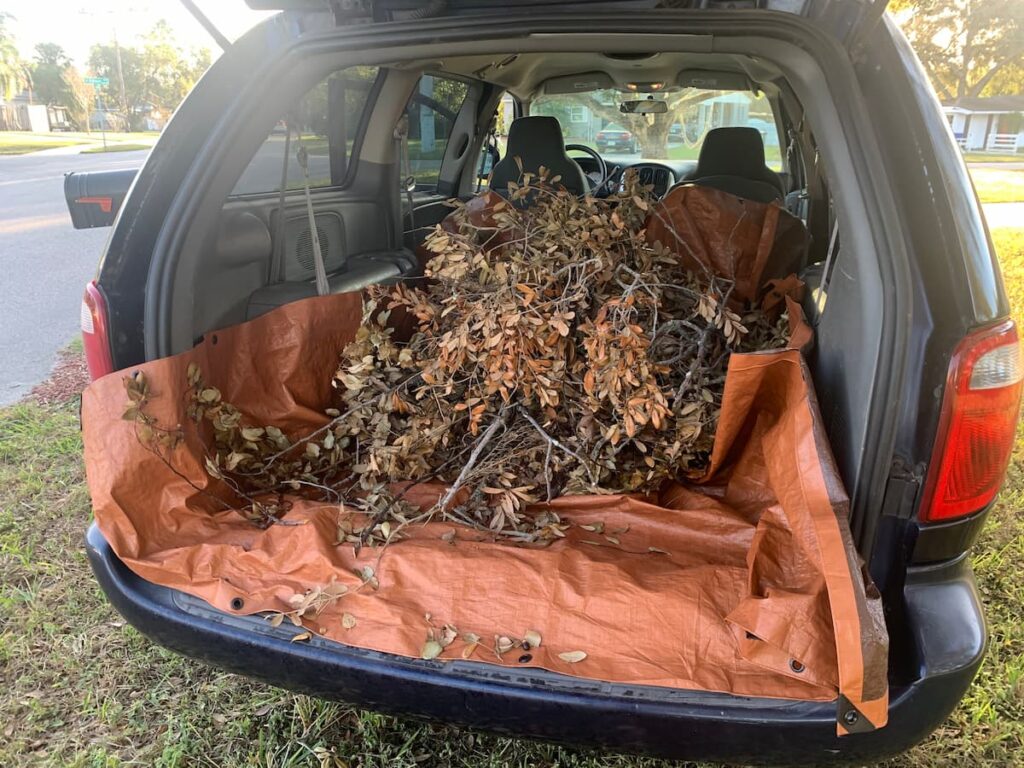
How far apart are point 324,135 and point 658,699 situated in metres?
2.78

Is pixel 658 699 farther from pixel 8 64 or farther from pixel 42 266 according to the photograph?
pixel 8 64

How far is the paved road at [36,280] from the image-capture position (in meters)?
5.35

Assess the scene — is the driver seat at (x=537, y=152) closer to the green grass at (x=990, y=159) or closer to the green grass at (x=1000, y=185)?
the green grass at (x=1000, y=185)

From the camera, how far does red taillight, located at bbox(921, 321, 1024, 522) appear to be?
1.35 m

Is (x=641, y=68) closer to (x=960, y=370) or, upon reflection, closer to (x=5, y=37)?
(x=960, y=370)

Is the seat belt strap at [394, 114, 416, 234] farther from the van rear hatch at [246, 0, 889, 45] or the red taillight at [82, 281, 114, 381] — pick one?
the red taillight at [82, 281, 114, 381]

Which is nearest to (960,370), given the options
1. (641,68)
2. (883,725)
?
(883,725)

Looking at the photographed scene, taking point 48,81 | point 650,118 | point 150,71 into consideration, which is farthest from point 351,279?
point 48,81

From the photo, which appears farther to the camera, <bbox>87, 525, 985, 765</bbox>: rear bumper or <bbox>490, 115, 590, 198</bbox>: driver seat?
<bbox>490, 115, 590, 198</bbox>: driver seat

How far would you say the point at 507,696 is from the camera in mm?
1453

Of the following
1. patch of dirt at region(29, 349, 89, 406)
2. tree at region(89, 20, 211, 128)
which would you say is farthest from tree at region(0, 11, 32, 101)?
patch of dirt at region(29, 349, 89, 406)

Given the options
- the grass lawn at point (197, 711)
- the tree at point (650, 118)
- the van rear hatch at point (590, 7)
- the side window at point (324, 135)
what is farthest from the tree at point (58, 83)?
the van rear hatch at point (590, 7)

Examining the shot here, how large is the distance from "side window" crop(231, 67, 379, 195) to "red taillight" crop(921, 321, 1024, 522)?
2375 mm

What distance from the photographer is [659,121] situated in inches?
209
